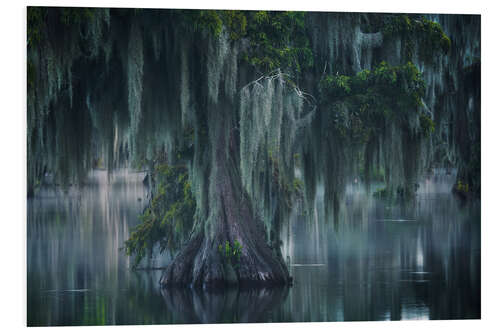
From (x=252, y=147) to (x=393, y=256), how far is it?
5.14 feet

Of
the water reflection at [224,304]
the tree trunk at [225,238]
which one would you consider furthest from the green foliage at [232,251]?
the water reflection at [224,304]

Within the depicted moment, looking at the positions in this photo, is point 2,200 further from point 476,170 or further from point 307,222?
point 476,170

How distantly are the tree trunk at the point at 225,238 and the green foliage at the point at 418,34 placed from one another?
1.51 m

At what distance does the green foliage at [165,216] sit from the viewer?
25.5 feet

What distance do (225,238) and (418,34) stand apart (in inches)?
90.8

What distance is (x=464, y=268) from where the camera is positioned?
24.3ft

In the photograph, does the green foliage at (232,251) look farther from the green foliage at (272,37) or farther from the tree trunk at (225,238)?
the green foliage at (272,37)

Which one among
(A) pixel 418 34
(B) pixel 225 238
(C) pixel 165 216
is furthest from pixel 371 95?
(C) pixel 165 216

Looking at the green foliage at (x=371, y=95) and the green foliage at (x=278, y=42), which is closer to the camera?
the green foliage at (x=278, y=42)

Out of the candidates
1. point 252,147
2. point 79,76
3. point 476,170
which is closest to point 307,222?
point 252,147

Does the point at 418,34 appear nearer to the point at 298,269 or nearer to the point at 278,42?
the point at 278,42

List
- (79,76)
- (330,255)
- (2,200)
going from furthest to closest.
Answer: (330,255)
(79,76)
(2,200)

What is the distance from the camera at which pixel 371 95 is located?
7508mm

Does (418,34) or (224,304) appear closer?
(224,304)
